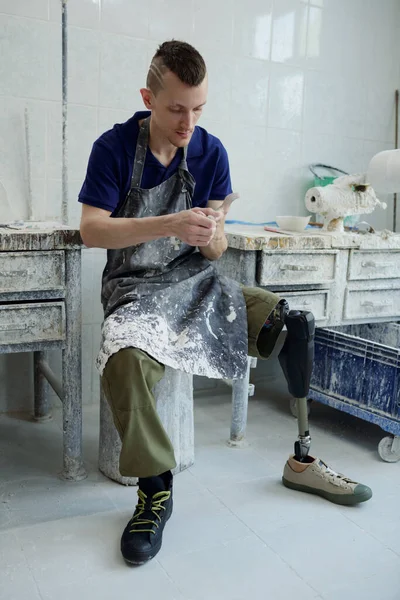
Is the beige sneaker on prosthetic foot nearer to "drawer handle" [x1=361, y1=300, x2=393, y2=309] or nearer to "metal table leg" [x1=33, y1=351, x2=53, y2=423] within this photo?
"drawer handle" [x1=361, y1=300, x2=393, y2=309]

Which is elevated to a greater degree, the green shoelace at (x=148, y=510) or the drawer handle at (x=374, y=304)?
the drawer handle at (x=374, y=304)

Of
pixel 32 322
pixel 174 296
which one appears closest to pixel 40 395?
pixel 32 322

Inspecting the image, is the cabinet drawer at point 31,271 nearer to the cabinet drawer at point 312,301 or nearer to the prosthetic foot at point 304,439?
the prosthetic foot at point 304,439

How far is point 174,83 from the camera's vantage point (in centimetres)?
182

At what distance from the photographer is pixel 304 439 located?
2.15 metres

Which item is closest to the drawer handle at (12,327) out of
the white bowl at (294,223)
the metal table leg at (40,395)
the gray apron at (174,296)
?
the gray apron at (174,296)

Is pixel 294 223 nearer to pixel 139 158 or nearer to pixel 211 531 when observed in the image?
pixel 139 158

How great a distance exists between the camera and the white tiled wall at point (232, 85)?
256cm

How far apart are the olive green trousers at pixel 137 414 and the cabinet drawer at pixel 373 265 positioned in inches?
43.5

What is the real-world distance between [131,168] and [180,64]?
343 millimetres

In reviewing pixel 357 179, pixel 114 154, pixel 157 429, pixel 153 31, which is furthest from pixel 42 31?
pixel 157 429

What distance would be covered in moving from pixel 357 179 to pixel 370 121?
0.89m

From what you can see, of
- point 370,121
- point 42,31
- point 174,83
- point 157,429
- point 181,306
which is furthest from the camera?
point 370,121

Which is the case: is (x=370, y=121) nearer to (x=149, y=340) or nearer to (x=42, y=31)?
(x=42, y=31)
